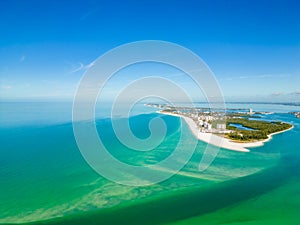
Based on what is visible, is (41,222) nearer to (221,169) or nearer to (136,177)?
(136,177)

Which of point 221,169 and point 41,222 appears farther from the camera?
point 221,169

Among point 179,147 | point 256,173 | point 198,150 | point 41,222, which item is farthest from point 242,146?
point 41,222

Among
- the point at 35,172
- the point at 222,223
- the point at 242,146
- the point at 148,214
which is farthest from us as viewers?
the point at 242,146

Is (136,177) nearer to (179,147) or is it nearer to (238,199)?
(238,199)

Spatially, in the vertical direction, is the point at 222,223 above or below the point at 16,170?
below

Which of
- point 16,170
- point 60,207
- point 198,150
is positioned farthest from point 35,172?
point 198,150

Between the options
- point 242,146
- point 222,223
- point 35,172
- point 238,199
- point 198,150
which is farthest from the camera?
point 242,146

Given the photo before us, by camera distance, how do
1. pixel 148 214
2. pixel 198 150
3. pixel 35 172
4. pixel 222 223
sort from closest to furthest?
1. pixel 222 223
2. pixel 148 214
3. pixel 35 172
4. pixel 198 150

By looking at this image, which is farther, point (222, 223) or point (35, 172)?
point (35, 172)

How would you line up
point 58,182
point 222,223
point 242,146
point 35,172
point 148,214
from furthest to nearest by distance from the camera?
point 242,146 → point 35,172 → point 58,182 → point 148,214 → point 222,223
